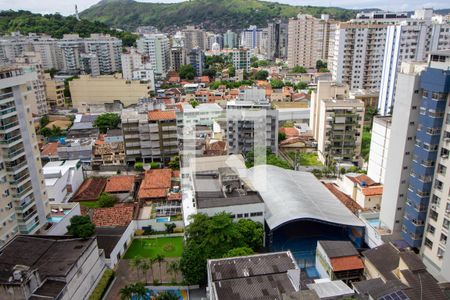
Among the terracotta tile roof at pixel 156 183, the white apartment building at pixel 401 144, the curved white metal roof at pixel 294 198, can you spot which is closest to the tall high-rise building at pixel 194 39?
the terracotta tile roof at pixel 156 183

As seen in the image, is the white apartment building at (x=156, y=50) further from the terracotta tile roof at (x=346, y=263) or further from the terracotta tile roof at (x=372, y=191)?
the terracotta tile roof at (x=346, y=263)

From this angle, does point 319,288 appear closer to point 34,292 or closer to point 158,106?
point 34,292

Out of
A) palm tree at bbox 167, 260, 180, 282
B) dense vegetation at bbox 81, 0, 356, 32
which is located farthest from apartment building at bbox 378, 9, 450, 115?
dense vegetation at bbox 81, 0, 356, 32

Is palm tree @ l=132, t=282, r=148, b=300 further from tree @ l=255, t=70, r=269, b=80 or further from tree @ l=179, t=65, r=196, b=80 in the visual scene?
tree @ l=255, t=70, r=269, b=80

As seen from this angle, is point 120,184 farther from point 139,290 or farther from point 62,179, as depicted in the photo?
point 139,290

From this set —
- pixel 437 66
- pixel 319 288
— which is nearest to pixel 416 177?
pixel 437 66

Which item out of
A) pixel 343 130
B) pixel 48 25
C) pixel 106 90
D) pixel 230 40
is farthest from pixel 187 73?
pixel 230 40

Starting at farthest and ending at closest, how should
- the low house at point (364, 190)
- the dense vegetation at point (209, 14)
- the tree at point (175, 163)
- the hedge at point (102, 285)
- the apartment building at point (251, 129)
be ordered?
the dense vegetation at point (209, 14) < the tree at point (175, 163) < the apartment building at point (251, 129) < the low house at point (364, 190) < the hedge at point (102, 285)
